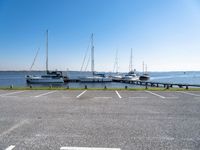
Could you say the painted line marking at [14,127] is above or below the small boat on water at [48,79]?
above

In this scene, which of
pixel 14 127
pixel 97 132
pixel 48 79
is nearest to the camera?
pixel 97 132

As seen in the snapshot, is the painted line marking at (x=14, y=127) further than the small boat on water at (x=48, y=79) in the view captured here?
No

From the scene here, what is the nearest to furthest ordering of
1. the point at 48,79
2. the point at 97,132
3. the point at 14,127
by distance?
the point at 97,132
the point at 14,127
the point at 48,79

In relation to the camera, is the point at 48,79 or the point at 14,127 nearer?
the point at 14,127

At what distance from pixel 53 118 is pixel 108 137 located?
10.0 feet

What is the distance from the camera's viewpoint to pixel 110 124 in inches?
242

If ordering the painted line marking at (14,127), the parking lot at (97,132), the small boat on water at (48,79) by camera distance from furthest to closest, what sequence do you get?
the small boat on water at (48,79), the painted line marking at (14,127), the parking lot at (97,132)

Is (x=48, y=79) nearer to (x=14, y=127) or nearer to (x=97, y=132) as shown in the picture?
(x=14, y=127)

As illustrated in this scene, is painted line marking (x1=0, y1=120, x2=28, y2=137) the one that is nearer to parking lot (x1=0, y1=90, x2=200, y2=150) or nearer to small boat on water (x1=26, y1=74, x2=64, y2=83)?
parking lot (x1=0, y1=90, x2=200, y2=150)

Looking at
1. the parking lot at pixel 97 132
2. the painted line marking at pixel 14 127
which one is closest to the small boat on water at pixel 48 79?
the parking lot at pixel 97 132

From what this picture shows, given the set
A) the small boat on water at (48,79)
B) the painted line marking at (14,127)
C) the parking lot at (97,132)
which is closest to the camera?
the parking lot at (97,132)

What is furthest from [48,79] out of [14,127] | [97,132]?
[97,132]

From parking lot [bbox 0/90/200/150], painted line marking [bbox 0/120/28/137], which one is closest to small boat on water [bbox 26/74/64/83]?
parking lot [bbox 0/90/200/150]

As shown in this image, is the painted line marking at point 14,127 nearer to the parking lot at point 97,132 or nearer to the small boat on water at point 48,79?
the parking lot at point 97,132
